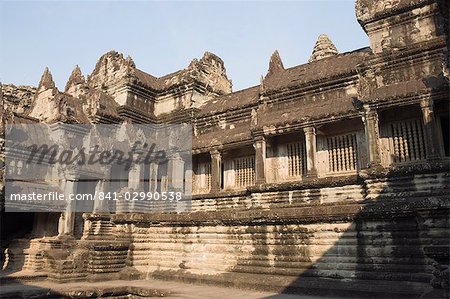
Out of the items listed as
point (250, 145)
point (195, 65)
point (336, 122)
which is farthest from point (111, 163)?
point (336, 122)

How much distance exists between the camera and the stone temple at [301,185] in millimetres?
11156

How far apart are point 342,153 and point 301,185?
8.47 ft

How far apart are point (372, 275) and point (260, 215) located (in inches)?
162

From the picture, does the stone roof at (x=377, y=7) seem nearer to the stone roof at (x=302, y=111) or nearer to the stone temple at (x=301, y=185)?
the stone temple at (x=301, y=185)

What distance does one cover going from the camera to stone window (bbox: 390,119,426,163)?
1524cm

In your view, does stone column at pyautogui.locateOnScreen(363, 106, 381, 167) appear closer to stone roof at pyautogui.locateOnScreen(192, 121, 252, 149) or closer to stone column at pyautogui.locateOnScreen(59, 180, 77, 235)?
stone roof at pyautogui.locateOnScreen(192, 121, 252, 149)

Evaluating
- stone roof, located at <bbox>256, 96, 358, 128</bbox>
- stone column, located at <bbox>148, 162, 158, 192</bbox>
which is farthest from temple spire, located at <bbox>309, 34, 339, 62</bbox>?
stone column, located at <bbox>148, 162, 158, 192</bbox>

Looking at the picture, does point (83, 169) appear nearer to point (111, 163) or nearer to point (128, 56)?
point (111, 163)

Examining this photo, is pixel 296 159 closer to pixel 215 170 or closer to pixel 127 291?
pixel 215 170

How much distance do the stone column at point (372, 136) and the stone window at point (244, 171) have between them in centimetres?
723

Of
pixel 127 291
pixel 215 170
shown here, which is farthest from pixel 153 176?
pixel 127 291

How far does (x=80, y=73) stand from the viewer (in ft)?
77.6

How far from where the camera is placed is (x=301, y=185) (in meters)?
17.0

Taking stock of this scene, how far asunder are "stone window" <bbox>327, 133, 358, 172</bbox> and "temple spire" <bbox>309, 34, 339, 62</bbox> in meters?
22.2
